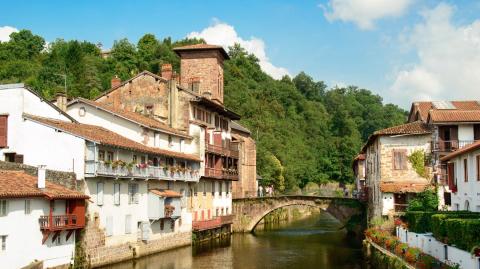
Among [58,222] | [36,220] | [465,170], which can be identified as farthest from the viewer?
[465,170]

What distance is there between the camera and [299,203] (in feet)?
A: 220

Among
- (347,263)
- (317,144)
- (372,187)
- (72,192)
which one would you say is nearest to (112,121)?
(72,192)

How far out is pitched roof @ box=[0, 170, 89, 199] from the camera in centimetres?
2918

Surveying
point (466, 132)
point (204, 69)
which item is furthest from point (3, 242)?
point (204, 69)

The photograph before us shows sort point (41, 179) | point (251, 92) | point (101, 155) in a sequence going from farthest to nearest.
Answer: point (251, 92) < point (101, 155) < point (41, 179)

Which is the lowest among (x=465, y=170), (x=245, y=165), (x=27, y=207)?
(x=27, y=207)

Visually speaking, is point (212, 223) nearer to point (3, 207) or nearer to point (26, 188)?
point (26, 188)

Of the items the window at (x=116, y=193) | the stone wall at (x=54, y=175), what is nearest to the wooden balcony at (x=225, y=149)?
the window at (x=116, y=193)

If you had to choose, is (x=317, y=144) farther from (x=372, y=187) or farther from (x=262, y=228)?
(x=372, y=187)

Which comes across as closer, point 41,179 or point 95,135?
point 41,179

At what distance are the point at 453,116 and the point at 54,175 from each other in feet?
106

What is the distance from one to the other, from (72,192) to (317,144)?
4063 inches

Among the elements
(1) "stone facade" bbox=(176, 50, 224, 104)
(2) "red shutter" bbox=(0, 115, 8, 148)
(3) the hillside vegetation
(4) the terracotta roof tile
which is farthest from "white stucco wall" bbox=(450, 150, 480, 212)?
(3) the hillside vegetation

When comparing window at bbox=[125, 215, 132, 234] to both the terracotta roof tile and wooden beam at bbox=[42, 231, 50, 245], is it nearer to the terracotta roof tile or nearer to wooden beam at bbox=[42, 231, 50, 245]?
wooden beam at bbox=[42, 231, 50, 245]
